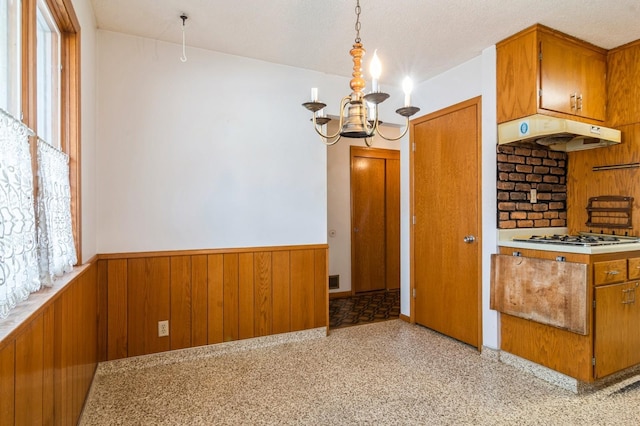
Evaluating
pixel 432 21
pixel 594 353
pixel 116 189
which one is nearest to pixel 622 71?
pixel 432 21

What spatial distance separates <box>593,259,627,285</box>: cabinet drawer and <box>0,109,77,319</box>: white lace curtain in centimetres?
286

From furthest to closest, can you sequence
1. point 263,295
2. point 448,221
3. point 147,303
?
point 448,221 < point 263,295 < point 147,303

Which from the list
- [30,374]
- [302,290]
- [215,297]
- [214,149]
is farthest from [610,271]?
[30,374]

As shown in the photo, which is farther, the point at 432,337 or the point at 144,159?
the point at 432,337

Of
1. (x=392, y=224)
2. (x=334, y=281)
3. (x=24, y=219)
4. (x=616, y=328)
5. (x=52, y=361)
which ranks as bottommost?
(x=334, y=281)

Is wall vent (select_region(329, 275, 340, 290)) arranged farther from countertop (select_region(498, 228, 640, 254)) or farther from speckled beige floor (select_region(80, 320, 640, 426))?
countertop (select_region(498, 228, 640, 254))

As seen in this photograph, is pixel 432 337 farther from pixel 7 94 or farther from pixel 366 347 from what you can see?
pixel 7 94

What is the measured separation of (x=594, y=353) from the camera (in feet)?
7.41

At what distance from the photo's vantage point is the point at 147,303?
2.71m

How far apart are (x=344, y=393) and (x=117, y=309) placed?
1723 millimetres

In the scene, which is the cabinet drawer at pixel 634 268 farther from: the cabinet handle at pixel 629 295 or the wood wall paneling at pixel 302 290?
the wood wall paneling at pixel 302 290

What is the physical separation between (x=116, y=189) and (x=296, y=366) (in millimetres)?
1854

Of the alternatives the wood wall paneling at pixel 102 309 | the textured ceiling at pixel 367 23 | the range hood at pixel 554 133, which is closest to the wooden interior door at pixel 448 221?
the range hood at pixel 554 133

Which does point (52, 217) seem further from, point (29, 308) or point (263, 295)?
point (263, 295)
